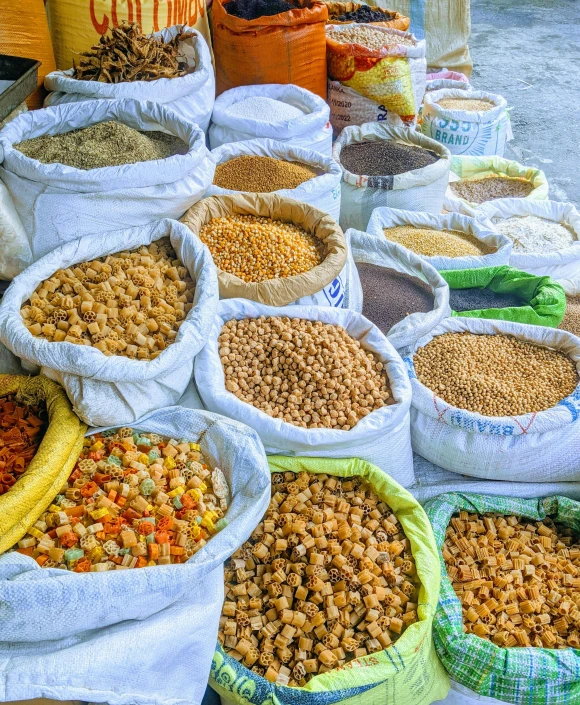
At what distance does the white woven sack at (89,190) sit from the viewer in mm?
1577

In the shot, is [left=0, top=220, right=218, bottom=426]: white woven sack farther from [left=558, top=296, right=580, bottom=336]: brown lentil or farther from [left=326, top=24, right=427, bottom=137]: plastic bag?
[left=326, top=24, right=427, bottom=137]: plastic bag

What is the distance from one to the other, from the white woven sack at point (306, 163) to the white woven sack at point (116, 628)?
108cm

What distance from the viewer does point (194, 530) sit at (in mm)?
1322

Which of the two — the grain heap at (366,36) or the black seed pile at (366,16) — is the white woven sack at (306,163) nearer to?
the grain heap at (366,36)

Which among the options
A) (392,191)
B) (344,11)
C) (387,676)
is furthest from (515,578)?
(344,11)

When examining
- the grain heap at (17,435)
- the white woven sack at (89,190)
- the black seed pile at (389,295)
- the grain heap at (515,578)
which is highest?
the white woven sack at (89,190)

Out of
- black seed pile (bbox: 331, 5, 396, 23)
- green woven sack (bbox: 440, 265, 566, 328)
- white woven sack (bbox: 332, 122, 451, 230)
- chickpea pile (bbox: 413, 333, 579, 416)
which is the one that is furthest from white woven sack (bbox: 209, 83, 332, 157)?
black seed pile (bbox: 331, 5, 396, 23)

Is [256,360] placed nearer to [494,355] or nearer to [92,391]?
[92,391]

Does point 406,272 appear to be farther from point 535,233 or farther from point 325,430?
point 325,430

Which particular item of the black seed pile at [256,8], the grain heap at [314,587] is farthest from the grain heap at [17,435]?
the black seed pile at [256,8]

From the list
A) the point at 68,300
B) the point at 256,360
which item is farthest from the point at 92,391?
the point at 256,360

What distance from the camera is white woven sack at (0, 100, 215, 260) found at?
158 centimetres

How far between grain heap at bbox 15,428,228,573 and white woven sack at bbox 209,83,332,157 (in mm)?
1358

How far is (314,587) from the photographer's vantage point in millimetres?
1437
